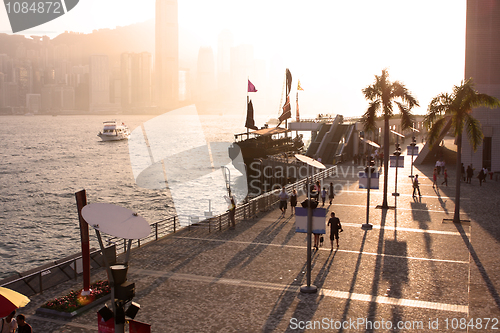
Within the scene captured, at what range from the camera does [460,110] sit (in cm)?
2266

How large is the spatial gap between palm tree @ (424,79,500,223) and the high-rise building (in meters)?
21.9

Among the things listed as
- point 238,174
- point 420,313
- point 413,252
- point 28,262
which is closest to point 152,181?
point 238,174

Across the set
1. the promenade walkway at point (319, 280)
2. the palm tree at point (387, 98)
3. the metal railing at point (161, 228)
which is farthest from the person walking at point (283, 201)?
the palm tree at point (387, 98)

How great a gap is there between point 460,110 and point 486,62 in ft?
78.1

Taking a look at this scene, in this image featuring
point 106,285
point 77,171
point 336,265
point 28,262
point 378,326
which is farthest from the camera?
point 77,171

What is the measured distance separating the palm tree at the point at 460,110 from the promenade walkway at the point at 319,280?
369 cm

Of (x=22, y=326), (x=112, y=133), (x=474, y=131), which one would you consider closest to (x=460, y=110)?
(x=474, y=131)

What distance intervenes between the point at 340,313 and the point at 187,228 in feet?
37.6

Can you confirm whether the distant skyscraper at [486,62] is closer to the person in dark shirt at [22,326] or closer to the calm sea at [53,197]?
the calm sea at [53,197]

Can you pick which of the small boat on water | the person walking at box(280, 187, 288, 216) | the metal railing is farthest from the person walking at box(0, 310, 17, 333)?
the small boat on water

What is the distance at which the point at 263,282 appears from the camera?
13867 millimetres

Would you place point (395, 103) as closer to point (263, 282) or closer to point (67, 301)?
point (263, 282)

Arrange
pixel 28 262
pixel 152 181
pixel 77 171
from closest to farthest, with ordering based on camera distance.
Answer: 1. pixel 28 262
2. pixel 152 181
3. pixel 77 171

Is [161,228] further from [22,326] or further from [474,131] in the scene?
[474,131]
